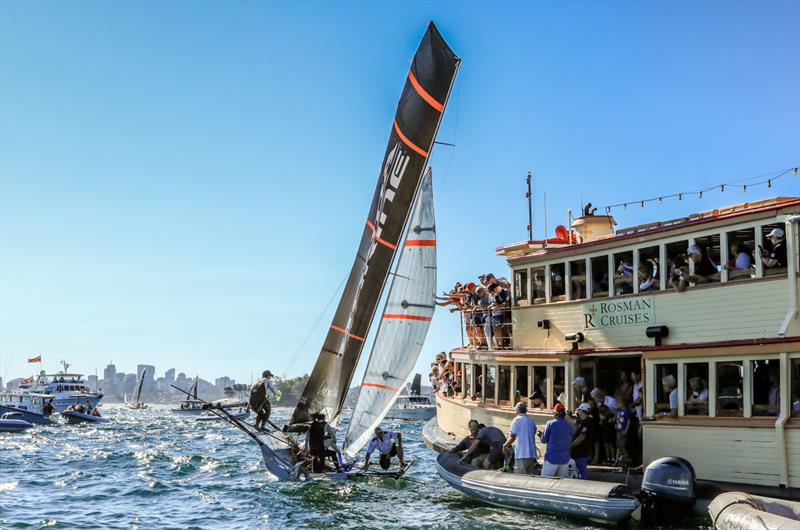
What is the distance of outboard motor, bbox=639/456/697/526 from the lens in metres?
13.0

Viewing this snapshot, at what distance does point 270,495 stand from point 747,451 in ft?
36.0

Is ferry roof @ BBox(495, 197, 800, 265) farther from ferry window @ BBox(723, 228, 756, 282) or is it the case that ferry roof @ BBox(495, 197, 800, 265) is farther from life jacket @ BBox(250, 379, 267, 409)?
life jacket @ BBox(250, 379, 267, 409)

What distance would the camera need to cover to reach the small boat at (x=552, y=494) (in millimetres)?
13242

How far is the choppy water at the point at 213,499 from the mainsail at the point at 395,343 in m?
1.76

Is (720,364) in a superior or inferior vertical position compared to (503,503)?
superior

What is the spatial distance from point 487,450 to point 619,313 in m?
4.25

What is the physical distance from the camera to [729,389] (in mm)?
14914

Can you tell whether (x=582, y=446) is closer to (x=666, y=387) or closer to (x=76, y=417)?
(x=666, y=387)

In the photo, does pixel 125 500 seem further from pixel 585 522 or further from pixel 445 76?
pixel 445 76

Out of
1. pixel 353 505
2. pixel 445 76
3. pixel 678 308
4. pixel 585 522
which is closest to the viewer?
pixel 585 522

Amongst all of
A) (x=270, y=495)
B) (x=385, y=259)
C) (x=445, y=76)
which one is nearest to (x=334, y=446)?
(x=270, y=495)

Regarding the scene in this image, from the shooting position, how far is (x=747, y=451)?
559 inches

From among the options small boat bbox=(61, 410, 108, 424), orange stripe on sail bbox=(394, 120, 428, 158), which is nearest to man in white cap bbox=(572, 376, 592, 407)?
orange stripe on sail bbox=(394, 120, 428, 158)

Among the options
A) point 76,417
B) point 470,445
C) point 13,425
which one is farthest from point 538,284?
point 76,417
